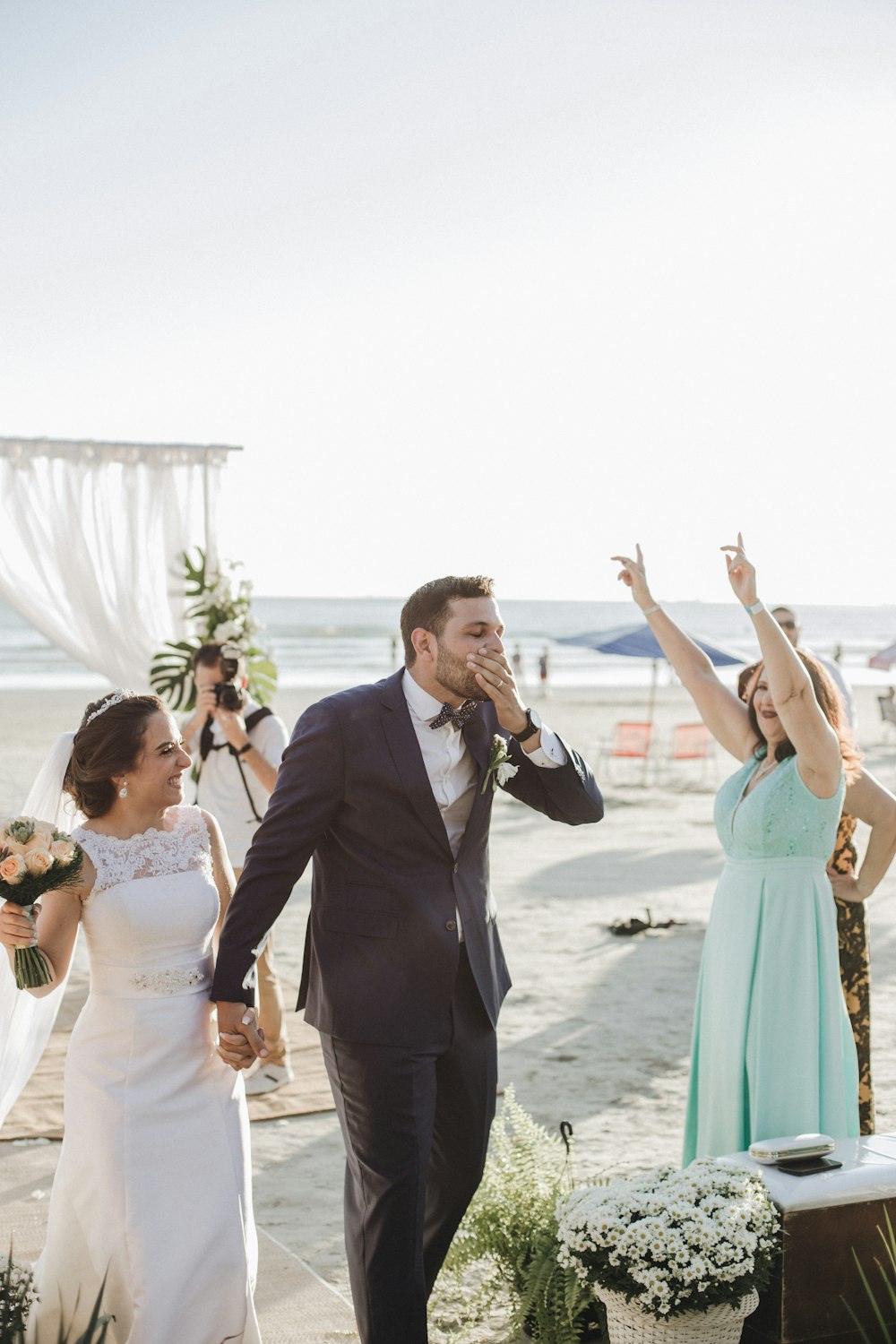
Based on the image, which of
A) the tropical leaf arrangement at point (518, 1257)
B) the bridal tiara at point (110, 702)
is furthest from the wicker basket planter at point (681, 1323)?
the bridal tiara at point (110, 702)

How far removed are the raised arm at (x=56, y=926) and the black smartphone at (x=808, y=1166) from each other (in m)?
2.00

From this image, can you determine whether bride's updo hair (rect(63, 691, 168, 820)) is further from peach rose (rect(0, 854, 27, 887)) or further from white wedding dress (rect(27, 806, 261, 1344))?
peach rose (rect(0, 854, 27, 887))

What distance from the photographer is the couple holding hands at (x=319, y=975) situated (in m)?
3.27

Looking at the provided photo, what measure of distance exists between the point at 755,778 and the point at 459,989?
1393 millimetres

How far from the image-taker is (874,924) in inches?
388

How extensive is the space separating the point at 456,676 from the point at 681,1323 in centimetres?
166

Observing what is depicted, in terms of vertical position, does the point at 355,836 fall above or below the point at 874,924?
above

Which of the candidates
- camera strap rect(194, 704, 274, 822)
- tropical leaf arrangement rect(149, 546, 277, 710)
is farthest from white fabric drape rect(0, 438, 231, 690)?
camera strap rect(194, 704, 274, 822)

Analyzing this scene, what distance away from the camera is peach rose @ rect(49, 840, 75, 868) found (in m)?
3.26

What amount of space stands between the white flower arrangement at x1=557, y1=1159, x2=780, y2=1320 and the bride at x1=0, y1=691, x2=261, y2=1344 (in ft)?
3.02

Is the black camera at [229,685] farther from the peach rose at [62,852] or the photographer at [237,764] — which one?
the peach rose at [62,852]

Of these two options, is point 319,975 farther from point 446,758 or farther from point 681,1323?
point 681,1323

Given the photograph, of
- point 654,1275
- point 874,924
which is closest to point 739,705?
point 654,1275

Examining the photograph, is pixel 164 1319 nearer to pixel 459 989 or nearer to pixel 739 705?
pixel 459 989
